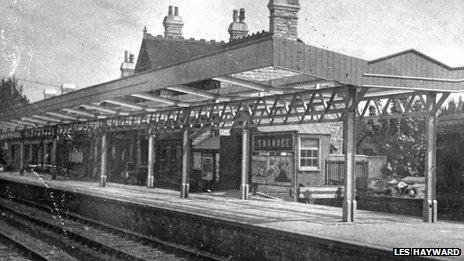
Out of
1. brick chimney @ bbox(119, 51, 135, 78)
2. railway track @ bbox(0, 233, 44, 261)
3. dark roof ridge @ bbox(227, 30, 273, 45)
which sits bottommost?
railway track @ bbox(0, 233, 44, 261)

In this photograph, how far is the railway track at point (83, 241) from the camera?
10.5 metres

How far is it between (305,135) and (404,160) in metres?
19.0

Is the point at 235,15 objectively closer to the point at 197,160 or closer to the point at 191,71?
the point at 197,160

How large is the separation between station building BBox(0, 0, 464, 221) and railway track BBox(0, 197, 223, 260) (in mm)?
3605

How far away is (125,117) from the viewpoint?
794 inches

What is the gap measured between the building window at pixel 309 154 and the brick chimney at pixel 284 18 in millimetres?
4709

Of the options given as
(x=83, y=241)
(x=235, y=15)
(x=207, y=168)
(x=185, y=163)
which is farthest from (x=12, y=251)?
(x=235, y=15)

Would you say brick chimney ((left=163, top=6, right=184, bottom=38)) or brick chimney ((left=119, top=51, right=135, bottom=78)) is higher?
brick chimney ((left=163, top=6, right=184, bottom=38))

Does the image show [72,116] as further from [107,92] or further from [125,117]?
[107,92]

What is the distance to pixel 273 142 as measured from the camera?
17375mm

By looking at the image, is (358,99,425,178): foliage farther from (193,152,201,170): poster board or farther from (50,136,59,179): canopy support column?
(50,136,59,179): canopy support column

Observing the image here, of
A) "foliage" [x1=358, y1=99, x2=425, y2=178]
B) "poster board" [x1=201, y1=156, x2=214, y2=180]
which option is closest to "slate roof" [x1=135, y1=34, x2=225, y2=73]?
"poster board" [x1=201, y1=156, x2=214, y2=180]

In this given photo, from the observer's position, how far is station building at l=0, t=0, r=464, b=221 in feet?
32.5

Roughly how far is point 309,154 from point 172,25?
16231mm
